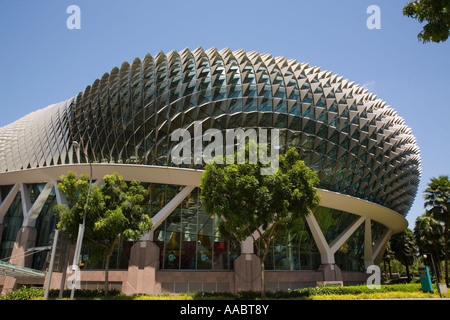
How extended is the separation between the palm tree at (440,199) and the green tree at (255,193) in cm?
2508

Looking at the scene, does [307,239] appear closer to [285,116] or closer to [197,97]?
[285,116]

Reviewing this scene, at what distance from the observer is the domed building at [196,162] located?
2989cm

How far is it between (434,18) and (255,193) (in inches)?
522

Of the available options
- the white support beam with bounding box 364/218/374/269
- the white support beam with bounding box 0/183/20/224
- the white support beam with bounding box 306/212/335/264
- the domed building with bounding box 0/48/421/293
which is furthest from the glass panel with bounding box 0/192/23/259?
the white support beam with bounding box 364/218/374/269

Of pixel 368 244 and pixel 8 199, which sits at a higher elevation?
pixel 8 199

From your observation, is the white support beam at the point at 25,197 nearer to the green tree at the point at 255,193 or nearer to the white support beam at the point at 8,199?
the white support beam at the point at 8,199

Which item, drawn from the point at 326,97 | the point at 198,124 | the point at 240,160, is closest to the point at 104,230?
the point at 240,160

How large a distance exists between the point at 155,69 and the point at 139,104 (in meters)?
4.63

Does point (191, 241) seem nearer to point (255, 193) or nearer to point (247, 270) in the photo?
point (247, 270)

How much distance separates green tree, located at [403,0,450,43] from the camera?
34.7 ft

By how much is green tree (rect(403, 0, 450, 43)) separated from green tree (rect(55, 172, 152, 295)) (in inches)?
786

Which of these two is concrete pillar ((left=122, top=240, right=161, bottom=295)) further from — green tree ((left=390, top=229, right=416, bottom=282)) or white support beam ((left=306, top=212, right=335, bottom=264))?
green tree ((left=390, top=229, right=416, bottom=282))

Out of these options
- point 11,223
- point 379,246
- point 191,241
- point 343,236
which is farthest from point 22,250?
point 379,246

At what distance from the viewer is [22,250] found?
33.1 meters
